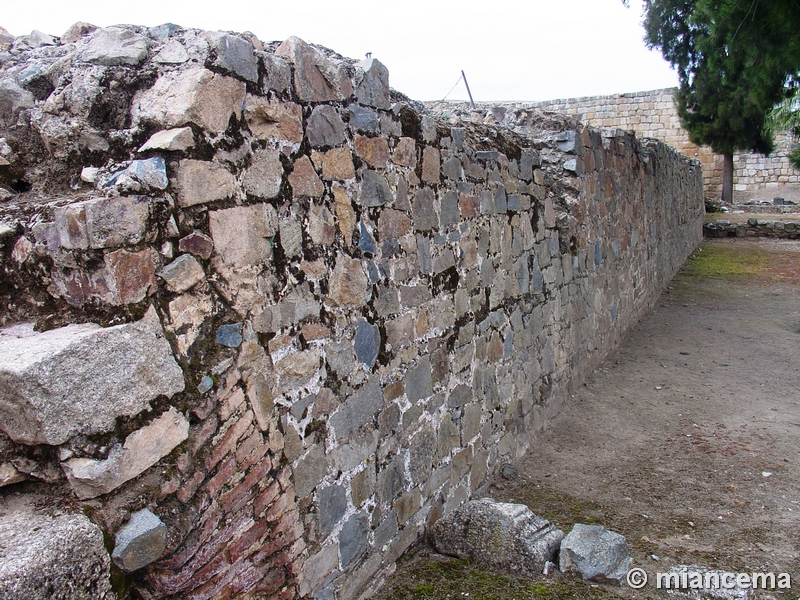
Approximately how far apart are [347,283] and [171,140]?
85 cm

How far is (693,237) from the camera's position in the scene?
1273cm

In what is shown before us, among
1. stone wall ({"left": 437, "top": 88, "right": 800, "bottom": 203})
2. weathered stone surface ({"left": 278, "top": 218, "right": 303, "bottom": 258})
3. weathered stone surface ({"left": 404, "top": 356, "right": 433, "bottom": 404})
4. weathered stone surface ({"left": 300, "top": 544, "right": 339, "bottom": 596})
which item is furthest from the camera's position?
stone wall ({"left": 437, "top": 88, "right": 800, "bottom": 203})

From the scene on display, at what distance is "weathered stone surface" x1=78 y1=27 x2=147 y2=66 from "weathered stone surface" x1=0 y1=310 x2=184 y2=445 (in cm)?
78

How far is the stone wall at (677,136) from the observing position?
19.8 meters

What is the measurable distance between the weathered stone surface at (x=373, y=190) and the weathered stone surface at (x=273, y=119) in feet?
1.21

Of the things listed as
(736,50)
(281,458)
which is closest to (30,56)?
(281,458)

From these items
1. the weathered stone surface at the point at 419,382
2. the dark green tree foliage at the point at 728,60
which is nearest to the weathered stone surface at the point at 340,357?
the weathered stone surface at the point at 419,382

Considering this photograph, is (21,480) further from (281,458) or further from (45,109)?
(45,109)

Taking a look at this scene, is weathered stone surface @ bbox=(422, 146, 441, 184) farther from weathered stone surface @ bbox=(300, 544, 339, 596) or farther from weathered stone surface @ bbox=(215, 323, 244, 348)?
weathered stone surface @ bbox=(300, 544, 339, 596)

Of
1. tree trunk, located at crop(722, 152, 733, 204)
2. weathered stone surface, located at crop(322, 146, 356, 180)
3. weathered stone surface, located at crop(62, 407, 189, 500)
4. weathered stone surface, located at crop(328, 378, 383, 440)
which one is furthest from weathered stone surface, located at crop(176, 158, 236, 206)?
tree trunk, located at crop(722, 152, 733, 204)

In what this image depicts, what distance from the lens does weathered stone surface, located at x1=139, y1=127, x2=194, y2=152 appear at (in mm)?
1636

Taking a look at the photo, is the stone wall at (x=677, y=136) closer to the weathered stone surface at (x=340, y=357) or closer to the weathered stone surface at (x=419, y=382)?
the weathered stone surface at (x=419, y=382)

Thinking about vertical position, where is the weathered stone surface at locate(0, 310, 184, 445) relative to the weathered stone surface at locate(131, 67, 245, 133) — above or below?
below

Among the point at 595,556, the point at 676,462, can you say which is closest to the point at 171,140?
the point at 595,556
